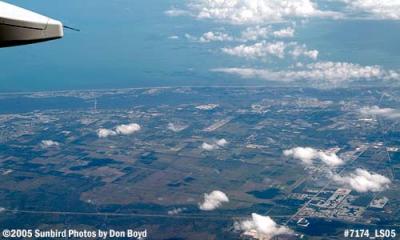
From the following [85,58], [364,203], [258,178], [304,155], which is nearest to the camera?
[364,203]

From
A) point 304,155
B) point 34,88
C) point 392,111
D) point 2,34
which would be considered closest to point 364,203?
point 304,155

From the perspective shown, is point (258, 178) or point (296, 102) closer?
point (258, 178)

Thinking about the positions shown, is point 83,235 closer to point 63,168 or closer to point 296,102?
point 63,168

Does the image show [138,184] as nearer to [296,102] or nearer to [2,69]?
[296,102]

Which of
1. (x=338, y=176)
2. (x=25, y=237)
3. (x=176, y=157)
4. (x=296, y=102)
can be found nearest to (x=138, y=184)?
(x=176, y=157)

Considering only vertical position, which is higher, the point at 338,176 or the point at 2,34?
the point at 2,34

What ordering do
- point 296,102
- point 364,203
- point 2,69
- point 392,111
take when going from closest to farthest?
point 364,203, point 392,111, point 296,102, point 2,69
